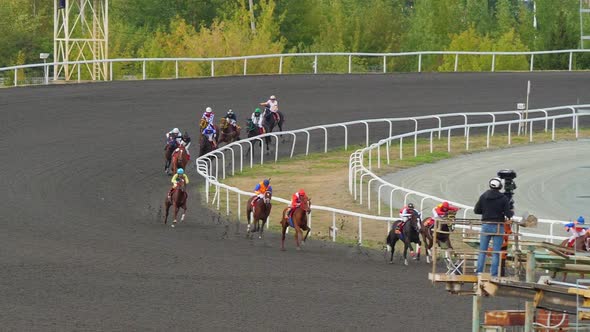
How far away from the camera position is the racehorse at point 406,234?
2161 cm

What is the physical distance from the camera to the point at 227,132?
1375 inches

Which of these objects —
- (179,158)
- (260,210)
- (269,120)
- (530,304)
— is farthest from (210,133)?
(530,304)

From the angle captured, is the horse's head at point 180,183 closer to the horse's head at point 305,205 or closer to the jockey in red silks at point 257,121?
the horse's head at point 305,205

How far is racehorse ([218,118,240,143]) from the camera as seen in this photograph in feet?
114

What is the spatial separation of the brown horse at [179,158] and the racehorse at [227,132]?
2.90 metres

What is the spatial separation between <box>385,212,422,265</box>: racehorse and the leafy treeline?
96.7ft

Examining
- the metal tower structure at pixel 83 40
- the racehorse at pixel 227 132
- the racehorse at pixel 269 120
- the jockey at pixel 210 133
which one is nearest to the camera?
the jockey at pixel 210 133

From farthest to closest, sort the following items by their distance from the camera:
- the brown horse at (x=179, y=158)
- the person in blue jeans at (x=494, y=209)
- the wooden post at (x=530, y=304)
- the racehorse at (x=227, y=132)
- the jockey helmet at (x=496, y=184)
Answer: the racehorse at (x=227, y=132) → the brown horse at (x=179, y=158) → the jockey helmet at (x=496, y=184) → the person in blue jeans at (x=494, y=209) → the wooden post at (x=530, y=304)

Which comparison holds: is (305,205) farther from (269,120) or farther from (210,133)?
(269,120)

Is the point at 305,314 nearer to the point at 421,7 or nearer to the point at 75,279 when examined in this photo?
the point at 75,279

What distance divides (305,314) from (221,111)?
2352cm

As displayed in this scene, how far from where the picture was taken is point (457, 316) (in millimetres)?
17578

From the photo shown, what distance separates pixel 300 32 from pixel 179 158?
4573 centimetres

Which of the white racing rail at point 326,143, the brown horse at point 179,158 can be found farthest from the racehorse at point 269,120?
the brown horse at point 179,158
